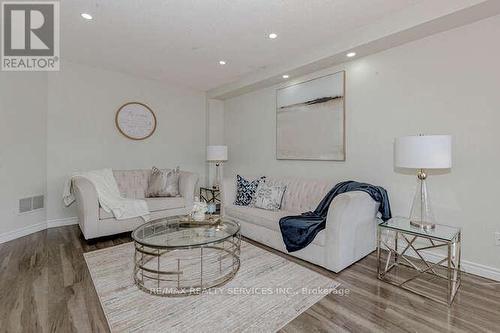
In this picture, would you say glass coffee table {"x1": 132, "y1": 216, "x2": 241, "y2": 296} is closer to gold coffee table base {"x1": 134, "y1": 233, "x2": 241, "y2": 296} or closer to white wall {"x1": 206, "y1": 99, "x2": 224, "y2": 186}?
gold coffee table base {"x1": 134, "y1": 233, "x2": 241, "y2": 296}

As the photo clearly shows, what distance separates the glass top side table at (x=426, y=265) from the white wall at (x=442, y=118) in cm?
28

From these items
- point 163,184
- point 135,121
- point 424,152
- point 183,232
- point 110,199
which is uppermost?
point 135,121

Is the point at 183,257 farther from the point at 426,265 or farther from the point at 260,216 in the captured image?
the point at 426,265

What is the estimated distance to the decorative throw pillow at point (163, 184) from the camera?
3701 millimetres

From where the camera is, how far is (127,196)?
3.69 m

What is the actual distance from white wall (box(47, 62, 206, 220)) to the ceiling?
388 millimetres

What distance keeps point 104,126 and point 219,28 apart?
2.56 m

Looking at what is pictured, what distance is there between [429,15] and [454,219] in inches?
74.0

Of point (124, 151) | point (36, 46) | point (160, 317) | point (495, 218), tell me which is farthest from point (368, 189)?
point (36, 46)

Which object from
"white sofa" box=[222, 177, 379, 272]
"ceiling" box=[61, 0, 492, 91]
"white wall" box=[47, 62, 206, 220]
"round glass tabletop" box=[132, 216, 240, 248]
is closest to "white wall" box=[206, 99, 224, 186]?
"white wall" box=[47, 62, 206, 220]

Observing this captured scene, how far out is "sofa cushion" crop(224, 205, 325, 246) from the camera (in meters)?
2.67

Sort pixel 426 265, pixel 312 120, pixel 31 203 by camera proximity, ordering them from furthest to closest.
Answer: pixel 312 120
pixel 31 203
pixel 426 265

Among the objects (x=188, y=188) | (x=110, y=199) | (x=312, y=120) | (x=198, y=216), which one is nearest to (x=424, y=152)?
(x=312, y=120)

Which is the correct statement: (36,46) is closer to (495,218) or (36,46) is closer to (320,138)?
(320,138)
